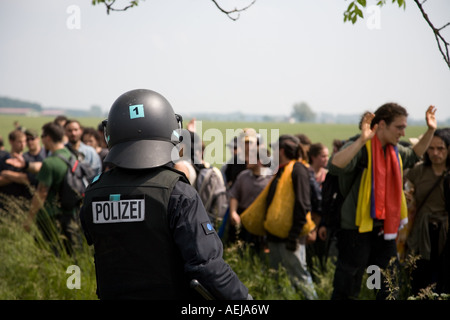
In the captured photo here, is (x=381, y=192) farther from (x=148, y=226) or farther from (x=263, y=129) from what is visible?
(x=148, y=226)

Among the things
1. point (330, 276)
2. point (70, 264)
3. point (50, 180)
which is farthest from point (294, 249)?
point (50, 180)

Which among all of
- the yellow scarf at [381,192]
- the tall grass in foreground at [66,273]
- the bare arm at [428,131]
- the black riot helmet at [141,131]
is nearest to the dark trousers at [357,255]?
the yellow scarf at [381,192]

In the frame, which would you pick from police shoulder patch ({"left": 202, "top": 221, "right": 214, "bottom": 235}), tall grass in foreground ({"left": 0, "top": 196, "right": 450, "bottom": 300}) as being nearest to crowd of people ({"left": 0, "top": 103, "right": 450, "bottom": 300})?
tall grass in foreground ({"left": 0, "top": 196, "right": 450, "bottom": 300})

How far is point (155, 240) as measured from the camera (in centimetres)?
225

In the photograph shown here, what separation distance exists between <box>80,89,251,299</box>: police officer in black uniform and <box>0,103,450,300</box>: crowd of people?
1857 mm

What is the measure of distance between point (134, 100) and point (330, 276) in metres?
3.41

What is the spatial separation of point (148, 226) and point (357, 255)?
2576mm

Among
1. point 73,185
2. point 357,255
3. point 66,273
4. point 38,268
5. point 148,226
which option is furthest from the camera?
point 73,185

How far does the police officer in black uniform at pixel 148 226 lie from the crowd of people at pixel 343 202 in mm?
1857

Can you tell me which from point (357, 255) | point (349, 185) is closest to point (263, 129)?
point (349, 185)

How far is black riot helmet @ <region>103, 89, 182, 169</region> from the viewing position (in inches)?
93.3

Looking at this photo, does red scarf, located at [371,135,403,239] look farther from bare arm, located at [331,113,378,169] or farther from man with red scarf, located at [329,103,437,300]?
bare arm, located at [331,113,378,169]
